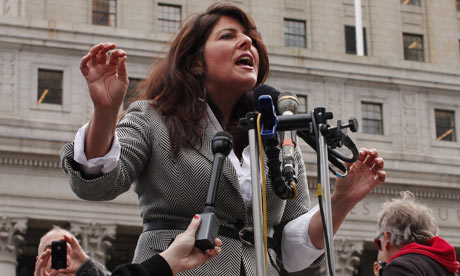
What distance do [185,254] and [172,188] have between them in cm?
52

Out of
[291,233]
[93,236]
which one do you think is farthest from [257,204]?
[93,236]

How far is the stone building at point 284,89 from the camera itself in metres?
31.1

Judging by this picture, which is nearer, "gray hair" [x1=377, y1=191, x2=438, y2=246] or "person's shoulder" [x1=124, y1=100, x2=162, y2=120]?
"person's shoulder" [x1=124, y1=100, x2=162, y2=120]

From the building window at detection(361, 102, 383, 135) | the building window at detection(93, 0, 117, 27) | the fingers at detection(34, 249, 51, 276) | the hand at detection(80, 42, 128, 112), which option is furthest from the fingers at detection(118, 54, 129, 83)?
the building window at detection(93, 0, 117, 27)

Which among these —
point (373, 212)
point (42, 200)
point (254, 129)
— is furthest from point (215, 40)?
point (373, 212)

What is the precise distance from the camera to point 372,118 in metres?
36.4

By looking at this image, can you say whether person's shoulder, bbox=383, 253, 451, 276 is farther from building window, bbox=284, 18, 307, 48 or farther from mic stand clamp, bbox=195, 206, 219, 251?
building window, bbox=284, 18, 307, 48

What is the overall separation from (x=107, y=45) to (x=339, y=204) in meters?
1.37

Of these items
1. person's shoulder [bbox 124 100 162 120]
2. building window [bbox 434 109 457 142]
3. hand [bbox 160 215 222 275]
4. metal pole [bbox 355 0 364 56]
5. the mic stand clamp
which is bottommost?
hand [bbox 160 215 222 275]

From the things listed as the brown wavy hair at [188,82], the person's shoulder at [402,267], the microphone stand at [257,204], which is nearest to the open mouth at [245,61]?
the brown wavy hair at [188,82]

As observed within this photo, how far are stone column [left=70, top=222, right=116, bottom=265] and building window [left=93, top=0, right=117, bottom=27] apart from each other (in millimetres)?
8817

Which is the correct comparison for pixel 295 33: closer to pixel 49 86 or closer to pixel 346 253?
pixel 346 253

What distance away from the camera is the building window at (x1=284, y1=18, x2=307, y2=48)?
39.0 metres

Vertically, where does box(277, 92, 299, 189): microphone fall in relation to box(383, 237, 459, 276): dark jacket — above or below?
above
